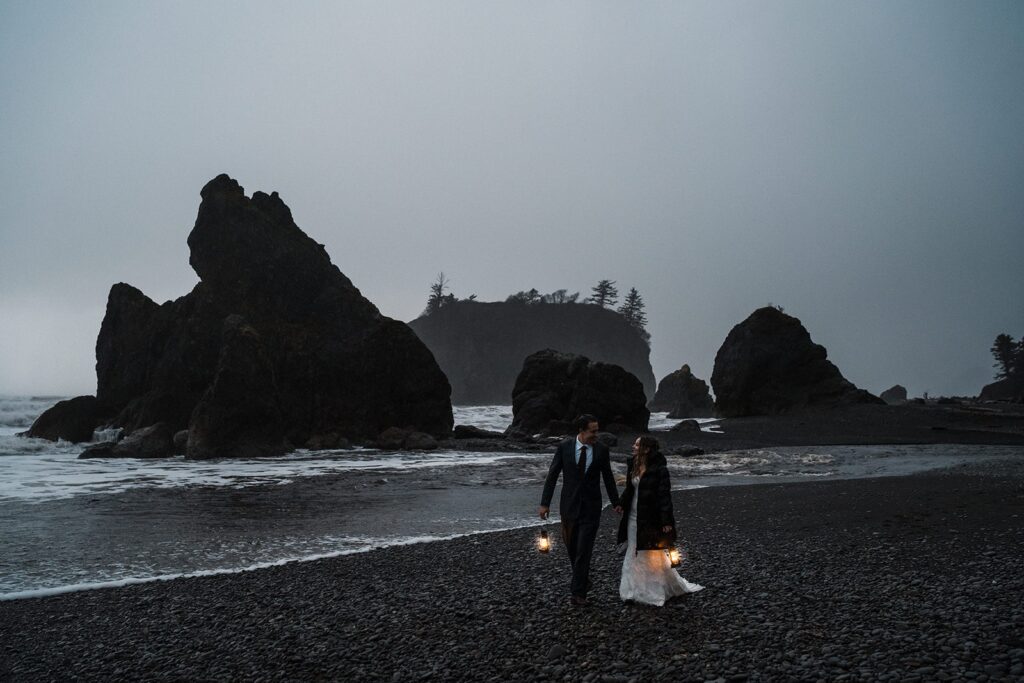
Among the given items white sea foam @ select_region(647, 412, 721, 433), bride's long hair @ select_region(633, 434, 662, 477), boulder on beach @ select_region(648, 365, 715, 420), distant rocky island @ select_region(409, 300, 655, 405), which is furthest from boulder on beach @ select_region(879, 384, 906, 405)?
bride's long hair @ select_region(633, 434, 662, 477)

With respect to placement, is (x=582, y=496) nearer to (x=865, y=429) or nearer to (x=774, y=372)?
(x=865, y=429)

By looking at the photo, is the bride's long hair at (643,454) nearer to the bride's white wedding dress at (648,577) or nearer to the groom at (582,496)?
the bride's white wedding dress at (648,577)

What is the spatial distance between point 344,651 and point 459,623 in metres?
1.57

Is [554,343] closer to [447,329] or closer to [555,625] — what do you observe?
[447,329]

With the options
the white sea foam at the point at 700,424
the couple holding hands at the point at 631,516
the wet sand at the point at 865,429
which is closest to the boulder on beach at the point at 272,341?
the wet sand at the point at 865,429

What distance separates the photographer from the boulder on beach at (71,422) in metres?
45.5

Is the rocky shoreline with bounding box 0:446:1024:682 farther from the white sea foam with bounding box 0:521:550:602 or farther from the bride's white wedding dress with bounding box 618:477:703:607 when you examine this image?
the white sea foam with bounding box 0:521:550:602

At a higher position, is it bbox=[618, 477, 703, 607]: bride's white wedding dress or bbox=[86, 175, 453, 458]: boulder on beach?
bbox=[86, 175, 453, 458]: boulder on beach

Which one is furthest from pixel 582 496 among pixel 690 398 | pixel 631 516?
pixel 690 398

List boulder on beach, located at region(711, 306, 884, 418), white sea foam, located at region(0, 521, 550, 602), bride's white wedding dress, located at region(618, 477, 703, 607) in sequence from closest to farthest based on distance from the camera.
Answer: bride's white wedding dress, located at region(618, 477, 703, 607)
white sea foam, located at region(0, 521, 550, 602)
boulder on beach, located at region(711, 306, 884, 418)

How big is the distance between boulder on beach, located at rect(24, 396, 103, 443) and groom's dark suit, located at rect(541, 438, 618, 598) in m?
47.0

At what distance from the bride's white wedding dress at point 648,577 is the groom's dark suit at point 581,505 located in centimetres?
53

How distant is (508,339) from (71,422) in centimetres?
11541

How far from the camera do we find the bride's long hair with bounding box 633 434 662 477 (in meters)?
9.35
